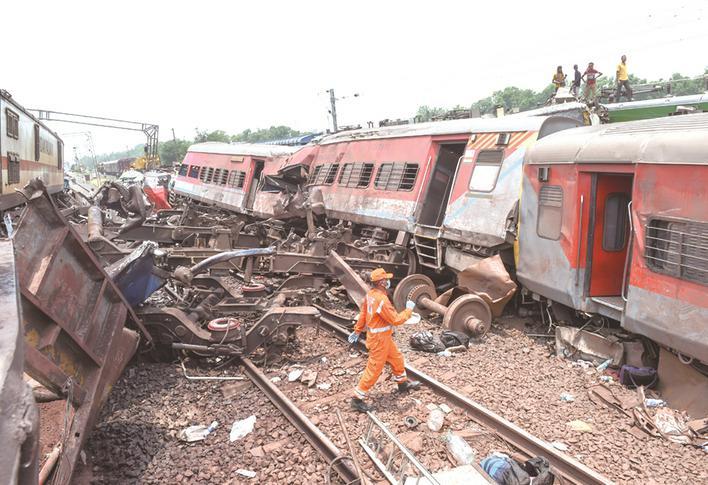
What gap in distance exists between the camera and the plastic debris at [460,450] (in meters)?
4.24

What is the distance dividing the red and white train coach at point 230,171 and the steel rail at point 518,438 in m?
10.2

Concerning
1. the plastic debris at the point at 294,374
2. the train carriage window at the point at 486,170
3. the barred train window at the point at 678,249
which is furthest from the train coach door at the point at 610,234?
the plastic debris at the point at 294,374

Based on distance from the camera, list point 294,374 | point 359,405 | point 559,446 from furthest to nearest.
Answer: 1. point 294,374
2. point 359,405
3. point 559,446

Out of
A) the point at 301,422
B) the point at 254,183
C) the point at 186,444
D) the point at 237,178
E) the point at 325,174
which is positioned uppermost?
the point at 325,174

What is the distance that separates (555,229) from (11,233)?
6.14m

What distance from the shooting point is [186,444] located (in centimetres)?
462

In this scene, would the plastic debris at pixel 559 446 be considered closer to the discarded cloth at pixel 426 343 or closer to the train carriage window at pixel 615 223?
the discarded cloth at pixel 426 343

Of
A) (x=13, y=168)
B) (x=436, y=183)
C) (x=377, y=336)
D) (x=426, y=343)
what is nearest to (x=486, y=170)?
(x=436, y=183)

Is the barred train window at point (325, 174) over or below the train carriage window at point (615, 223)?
over

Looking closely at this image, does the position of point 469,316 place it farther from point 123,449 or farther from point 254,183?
point 254,183

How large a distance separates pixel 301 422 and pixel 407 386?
135 cm

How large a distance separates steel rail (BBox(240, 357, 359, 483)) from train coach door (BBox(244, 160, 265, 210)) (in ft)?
35.4

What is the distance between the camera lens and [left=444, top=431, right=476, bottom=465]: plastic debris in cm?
424

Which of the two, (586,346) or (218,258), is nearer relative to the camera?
(586,346)
